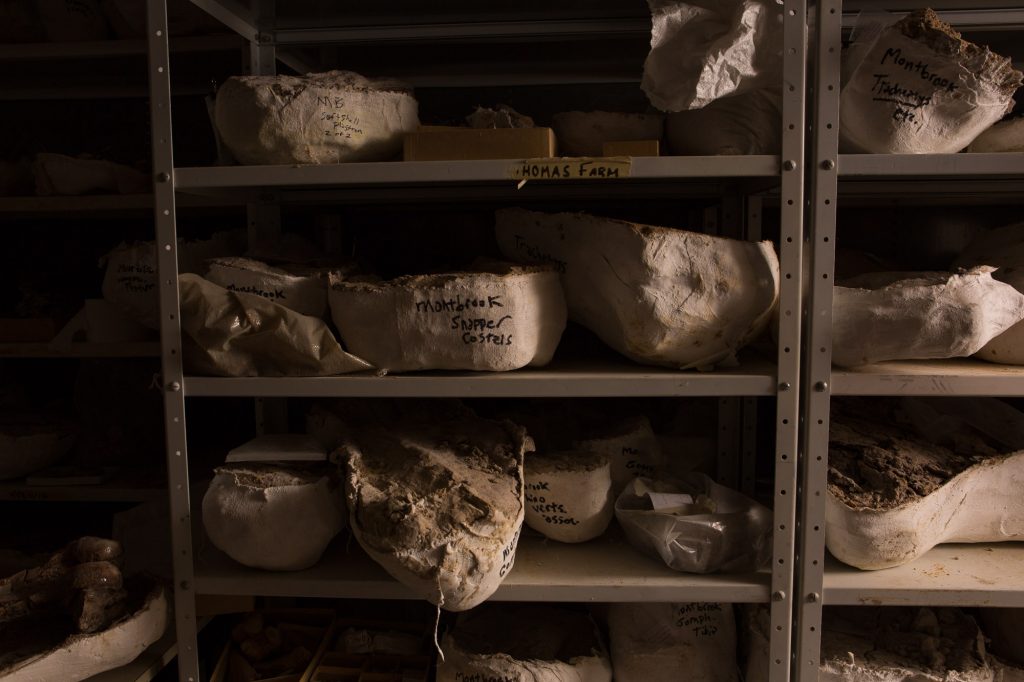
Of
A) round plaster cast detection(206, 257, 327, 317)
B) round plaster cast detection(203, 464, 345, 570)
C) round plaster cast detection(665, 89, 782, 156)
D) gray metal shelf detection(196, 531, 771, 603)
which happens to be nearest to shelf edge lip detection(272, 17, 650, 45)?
round plaster cast detection(665, 89, 782, 156)

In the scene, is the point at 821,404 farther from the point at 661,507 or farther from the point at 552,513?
the point at 552,513

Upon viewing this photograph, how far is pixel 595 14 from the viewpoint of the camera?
69.7 inches

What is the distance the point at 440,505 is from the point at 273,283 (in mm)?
581

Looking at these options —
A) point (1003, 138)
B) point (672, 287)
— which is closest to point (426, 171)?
point (672, 287)

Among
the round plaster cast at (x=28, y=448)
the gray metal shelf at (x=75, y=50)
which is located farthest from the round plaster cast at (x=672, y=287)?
the round plaster cast at (x=28, y=448)

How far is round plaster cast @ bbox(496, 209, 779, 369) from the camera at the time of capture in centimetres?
144

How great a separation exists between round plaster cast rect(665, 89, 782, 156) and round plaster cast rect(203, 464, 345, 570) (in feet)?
3.39

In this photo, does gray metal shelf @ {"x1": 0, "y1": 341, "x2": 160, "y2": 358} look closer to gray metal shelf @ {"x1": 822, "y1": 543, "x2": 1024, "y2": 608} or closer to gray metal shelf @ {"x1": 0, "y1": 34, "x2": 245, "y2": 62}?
gray metal shelf @ {"x1": 0, "y1": 34, "x2": 245, "y2": 62}

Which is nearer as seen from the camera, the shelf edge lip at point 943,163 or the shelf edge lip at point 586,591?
the shelf edge lip at point 943,163

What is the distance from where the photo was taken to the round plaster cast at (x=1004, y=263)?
155 centimetres

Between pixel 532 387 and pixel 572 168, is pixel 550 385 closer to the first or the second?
pixel 532 387

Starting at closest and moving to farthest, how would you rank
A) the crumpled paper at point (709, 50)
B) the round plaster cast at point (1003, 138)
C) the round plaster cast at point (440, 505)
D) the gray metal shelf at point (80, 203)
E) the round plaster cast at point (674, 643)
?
the round plaster cast at point (440, 505) → the crumpled paper at point (709, 50) → the round plaster cast at point (1003, 138) → the round plaster cast at point (674, 643) → the gray metal shelf at point (80, 203)

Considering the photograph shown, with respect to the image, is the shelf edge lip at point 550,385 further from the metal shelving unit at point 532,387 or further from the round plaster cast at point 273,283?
the round plaster cast at point 273,283

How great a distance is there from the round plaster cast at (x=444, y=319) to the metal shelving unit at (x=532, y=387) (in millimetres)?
40
